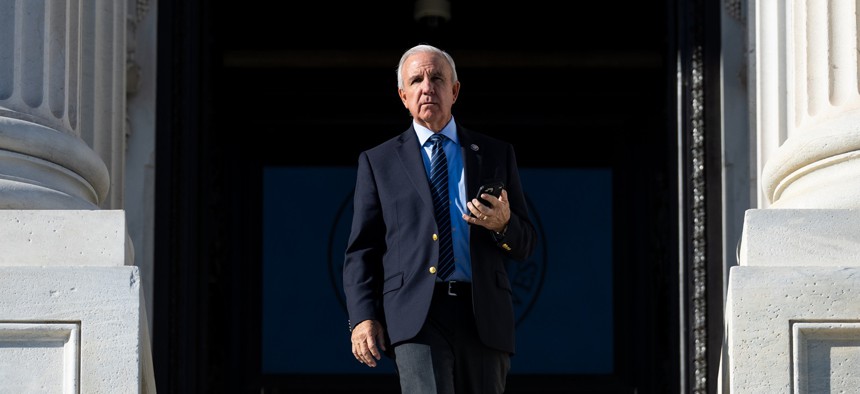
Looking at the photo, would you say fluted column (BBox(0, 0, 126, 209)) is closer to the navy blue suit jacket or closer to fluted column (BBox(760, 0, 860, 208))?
the navy blue suit jacket

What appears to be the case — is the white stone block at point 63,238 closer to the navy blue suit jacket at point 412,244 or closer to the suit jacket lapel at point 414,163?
the navy blue suit jacket at point 412,244

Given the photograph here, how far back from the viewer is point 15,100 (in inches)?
372

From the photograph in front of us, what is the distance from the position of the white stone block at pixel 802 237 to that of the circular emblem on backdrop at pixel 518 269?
567 cm

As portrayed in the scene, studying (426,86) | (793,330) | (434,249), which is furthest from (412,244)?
(793,330)

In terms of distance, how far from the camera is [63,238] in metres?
8.79

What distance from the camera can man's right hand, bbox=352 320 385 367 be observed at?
8.20 m

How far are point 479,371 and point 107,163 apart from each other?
9.72 ft

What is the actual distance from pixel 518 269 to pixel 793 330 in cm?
608

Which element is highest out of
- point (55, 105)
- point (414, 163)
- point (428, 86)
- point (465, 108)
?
point (465, 108)

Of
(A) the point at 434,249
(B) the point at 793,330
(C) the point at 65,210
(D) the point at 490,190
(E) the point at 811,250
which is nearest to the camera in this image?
(D) the point at 490,190

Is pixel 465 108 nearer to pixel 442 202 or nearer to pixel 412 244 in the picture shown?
pixel 442 202

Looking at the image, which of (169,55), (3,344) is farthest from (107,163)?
(3,344)

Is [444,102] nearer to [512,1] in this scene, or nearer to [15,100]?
[15,100]

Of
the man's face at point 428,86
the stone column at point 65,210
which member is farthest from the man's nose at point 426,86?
the stone column at point 65,210
